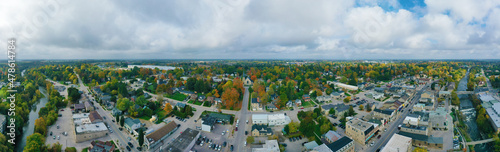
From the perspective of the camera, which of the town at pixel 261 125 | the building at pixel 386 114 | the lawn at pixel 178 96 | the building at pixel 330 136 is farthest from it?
the lawn at pixel 178 96

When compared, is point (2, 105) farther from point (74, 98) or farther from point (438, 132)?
point (438, 132)

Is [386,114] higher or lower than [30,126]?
higher

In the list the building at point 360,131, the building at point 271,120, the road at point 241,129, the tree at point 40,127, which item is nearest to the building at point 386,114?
the building at point 360,131

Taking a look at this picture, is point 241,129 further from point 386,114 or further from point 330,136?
point 386,114

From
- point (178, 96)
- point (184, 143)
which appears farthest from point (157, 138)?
point (178, 96)

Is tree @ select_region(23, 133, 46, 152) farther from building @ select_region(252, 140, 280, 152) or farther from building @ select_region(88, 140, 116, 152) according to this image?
building @ select_region(252, 140, 280, 152)

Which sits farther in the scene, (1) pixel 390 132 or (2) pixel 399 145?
(1) pixel 390 132

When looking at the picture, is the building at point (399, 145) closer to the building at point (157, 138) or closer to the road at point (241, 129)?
the road at point (241, 129)
